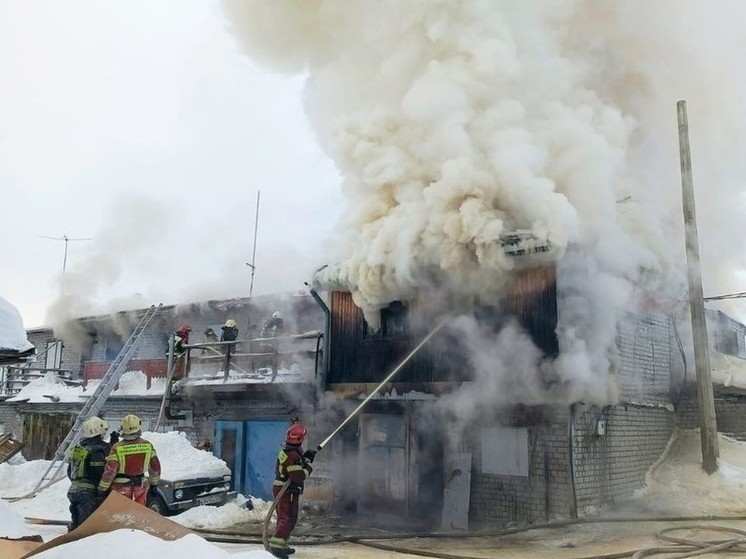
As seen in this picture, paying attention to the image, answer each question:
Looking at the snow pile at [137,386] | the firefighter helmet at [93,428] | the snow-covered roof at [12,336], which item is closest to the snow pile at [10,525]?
the firefighter helmet at [93,428]

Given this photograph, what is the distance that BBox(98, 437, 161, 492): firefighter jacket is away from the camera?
8.05 metres

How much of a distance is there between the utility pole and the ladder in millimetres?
13040

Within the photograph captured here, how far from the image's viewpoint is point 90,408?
16.9m

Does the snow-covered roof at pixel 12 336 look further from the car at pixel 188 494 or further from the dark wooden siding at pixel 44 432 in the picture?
the dark wooden siding at pixel 44 432

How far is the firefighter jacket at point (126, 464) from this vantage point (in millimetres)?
8047

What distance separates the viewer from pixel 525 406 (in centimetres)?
1065

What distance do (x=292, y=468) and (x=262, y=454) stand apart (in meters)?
6.41

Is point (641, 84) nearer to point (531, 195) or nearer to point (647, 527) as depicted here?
point (531, 195)

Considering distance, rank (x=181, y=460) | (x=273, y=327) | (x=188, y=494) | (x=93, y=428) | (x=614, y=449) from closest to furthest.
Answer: (x=93, y=428) < (x=614, y=449) < (x=188, y=494) < (x=181, y=460) < (x=273, y=327)

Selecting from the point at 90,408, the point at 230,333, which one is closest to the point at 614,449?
the point at 230,333

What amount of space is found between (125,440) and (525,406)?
6088 millimetres

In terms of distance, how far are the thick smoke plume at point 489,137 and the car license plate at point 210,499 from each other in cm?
432

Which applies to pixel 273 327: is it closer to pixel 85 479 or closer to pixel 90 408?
pixel 90 408

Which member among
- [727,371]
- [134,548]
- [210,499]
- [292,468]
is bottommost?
[210,499]
